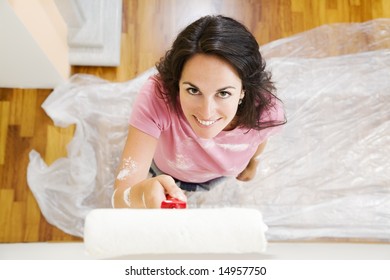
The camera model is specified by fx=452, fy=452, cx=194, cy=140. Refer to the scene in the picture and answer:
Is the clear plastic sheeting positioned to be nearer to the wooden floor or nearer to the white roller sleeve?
the wooden floor

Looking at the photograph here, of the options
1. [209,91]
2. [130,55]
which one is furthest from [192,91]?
[130,55]

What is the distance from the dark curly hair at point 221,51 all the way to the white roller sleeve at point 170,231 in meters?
0.32

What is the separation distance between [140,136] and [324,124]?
1.77 feet

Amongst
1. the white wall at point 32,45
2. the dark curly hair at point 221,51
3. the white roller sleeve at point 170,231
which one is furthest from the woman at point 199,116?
the white wall at point 32,45

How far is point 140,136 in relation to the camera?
2.68ft

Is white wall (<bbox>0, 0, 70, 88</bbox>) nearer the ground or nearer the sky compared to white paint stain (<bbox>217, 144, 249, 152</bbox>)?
nearer the sky

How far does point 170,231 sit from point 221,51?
334 millimetres

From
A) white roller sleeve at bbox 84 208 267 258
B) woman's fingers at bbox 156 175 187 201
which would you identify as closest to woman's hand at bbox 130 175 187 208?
woman's fingers at bbox 156 175 187 201

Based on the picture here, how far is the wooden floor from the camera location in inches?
45.5

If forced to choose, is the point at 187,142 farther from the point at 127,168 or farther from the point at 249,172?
the point at 249,172

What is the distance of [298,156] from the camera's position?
3.67ft

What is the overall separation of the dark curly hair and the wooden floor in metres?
0.52

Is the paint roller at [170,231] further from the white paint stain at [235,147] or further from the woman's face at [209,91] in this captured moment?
the white paint stain at [235,147]
